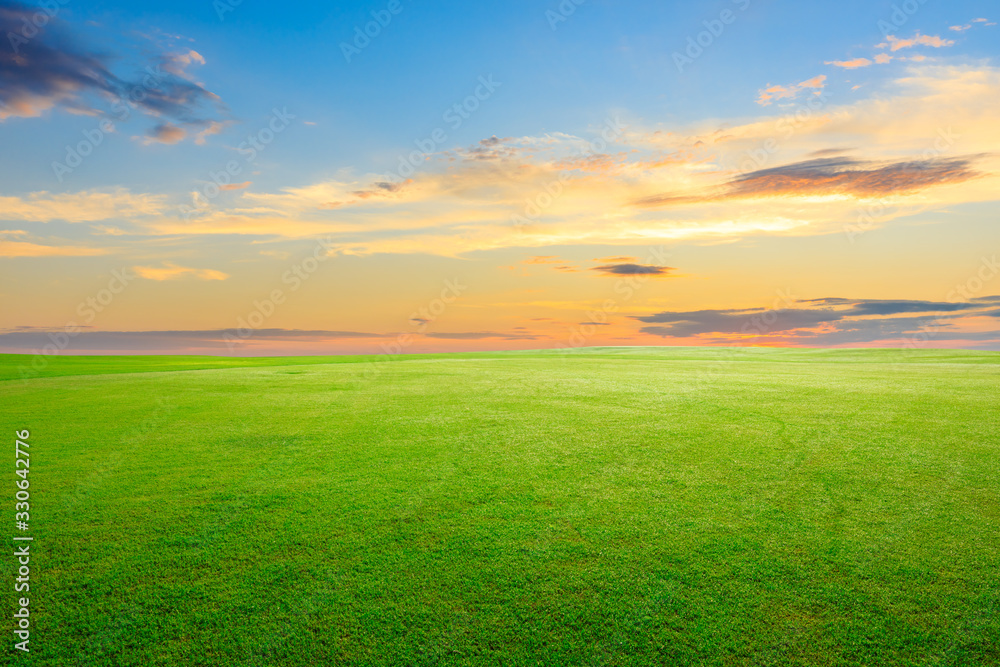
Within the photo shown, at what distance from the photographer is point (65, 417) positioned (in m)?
11.8

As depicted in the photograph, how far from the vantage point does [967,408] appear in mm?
11812

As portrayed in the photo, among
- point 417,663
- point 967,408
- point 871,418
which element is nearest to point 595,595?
point 417,663

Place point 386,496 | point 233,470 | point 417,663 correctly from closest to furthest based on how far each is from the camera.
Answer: point 417,663, point 386,496, point 233,470

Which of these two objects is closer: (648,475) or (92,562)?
(92,562)

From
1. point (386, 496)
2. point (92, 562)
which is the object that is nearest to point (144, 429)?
point (92, 562)

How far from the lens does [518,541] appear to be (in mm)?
5426

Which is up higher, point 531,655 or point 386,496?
point 386,496

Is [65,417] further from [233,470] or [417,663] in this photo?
[417,663]

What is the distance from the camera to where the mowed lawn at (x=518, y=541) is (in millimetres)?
4180

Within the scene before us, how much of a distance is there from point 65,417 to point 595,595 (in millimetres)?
12625

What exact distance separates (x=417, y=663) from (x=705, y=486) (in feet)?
14.5

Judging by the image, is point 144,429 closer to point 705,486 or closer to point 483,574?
point 483,574

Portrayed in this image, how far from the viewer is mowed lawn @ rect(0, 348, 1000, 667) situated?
13.7ft

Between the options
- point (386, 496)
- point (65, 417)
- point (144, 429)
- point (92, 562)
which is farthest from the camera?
point (65, 417)
